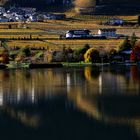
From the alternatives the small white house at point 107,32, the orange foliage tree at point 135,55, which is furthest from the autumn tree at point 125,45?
the small white house at point 107,32

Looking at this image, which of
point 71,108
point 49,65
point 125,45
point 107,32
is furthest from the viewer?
point 107,32

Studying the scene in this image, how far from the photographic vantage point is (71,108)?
12.5 m

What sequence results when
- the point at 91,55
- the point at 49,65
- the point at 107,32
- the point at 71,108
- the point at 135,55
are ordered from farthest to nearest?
the point at 107,32, the point at 135,55, the point at 91,55, the point at 49,65, the point at 71,108

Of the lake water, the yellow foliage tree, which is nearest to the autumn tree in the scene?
the yellow foliage tree

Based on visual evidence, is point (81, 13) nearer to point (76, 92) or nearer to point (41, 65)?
point (41, 65)

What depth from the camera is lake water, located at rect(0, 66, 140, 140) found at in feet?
33.7

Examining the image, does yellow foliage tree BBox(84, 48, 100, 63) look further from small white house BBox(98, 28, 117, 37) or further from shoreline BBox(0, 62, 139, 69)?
small white house BBox(98, 28, 117, 37)

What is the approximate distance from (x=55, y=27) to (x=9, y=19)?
503 cm

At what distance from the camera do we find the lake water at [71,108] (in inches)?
404

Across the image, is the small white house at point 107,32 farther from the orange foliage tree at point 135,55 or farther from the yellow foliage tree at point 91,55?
the yellow foliage tree at point 91,55

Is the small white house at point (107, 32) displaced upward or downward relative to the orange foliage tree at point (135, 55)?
upward

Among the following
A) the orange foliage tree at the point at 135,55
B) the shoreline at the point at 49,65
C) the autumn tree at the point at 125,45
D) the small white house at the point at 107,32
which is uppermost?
the small white house at the point at 107,32

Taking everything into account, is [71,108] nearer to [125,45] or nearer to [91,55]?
[91,55]

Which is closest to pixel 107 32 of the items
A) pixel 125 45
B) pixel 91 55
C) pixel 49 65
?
pixel 125 45
